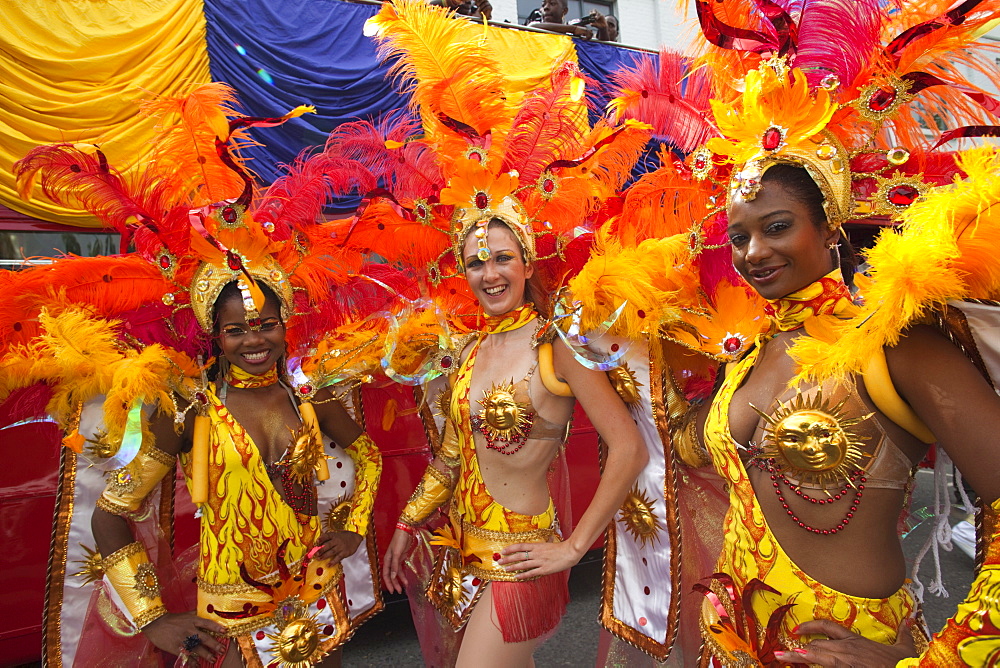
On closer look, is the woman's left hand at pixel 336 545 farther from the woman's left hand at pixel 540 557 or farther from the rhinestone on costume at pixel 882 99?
the rhinestone on costume at pixel 882 99

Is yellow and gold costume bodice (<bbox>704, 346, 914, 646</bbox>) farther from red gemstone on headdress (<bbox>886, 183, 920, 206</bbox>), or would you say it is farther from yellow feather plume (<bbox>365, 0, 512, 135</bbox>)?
yellow feather plume (<bbox>365, 0, 512, 135</bbox>)

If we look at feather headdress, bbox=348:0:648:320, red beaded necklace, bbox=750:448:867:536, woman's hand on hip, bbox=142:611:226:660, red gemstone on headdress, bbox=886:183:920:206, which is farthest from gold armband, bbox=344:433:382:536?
red gemstone on headdress, bbox=886:183:920:206

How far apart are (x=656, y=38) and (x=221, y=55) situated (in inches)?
348

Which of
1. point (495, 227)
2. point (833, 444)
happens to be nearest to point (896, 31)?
point (833, 444)

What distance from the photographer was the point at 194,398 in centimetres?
239

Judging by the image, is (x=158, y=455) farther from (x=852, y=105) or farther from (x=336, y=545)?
(x=852, y=105)

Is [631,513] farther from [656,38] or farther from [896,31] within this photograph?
[656,38]

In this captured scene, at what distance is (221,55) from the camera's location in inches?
213

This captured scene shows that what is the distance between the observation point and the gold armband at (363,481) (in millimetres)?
2646

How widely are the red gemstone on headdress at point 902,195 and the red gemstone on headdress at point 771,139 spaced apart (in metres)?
0.32

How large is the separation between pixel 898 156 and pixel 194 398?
7.76 ft

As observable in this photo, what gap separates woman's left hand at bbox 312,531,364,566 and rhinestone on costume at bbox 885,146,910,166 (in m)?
2.23

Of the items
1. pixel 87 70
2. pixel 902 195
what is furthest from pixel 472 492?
pixel 87 70

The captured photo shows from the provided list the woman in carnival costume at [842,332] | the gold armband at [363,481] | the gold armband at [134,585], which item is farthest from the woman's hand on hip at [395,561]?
the woman in carnival costume at [842,332]
